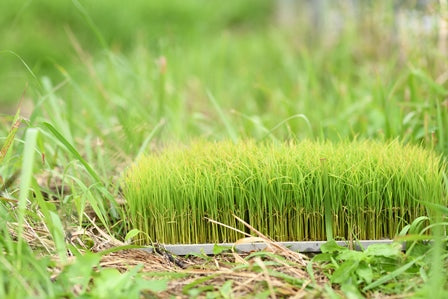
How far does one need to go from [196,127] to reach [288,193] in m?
1.49

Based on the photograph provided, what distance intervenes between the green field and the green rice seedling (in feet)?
0.07

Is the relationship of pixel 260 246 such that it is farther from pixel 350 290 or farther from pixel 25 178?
pixel 25 178

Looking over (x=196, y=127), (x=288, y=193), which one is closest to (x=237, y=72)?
(x=196, y=127)

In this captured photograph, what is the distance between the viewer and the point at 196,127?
3.35 meters

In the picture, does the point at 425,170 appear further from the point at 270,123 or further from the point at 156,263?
the point at 270,123

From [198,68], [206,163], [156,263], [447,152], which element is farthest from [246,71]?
[156,263]

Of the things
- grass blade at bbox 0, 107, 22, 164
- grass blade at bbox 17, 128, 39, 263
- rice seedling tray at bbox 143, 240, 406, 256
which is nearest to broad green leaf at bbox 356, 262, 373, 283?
rice seedling tray at bbox 143, 240, 406, 256

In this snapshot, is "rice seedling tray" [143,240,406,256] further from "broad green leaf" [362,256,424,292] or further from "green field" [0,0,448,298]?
"broad green leaf" [362,256,424,292]

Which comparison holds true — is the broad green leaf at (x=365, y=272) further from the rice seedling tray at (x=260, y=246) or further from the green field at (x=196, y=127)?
the rice seedling tray at (x=260, y=246)

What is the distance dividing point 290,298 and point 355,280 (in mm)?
191

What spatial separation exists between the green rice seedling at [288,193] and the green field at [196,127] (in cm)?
2

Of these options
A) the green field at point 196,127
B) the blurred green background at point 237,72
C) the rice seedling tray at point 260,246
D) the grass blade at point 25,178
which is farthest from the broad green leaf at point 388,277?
the grass blade at point 25,178

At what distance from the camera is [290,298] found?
1542 millimetres

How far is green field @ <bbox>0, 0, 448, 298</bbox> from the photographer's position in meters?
1.59
